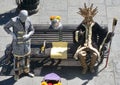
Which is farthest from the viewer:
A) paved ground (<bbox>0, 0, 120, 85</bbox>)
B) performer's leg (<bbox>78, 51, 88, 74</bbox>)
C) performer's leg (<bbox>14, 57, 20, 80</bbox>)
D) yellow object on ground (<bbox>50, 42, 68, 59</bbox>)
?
yellow object on ground (<bbox>50, 42, 68, 59</bbox>)

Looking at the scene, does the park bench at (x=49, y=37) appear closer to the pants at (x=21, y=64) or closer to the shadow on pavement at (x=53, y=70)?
the shadow on pavement at (x=53, y=70)

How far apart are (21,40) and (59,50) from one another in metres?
1.62

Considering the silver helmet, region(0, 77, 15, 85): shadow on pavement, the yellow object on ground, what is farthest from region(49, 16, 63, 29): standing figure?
region(0, 77, 15, 85): shadow on pavement

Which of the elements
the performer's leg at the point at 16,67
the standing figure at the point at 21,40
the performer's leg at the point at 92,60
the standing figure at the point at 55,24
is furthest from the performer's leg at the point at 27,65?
the performer's leg at the point at 92,60

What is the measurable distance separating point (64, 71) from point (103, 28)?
1.86 metres

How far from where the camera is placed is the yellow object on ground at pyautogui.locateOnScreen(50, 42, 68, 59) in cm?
1307

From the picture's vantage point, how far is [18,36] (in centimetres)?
1203

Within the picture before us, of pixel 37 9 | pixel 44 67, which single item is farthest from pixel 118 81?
pixel 37 9

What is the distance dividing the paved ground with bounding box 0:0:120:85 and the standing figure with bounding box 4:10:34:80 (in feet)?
1.28

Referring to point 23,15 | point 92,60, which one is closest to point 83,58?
point 92,60

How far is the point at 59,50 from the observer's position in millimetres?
13219

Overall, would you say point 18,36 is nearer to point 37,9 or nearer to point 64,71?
point 64,71

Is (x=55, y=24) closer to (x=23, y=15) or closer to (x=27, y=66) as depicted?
(x=27, y=66)

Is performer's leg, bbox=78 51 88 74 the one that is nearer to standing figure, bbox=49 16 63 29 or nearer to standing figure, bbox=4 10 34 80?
standing figure, bbox=49 16 63 29
